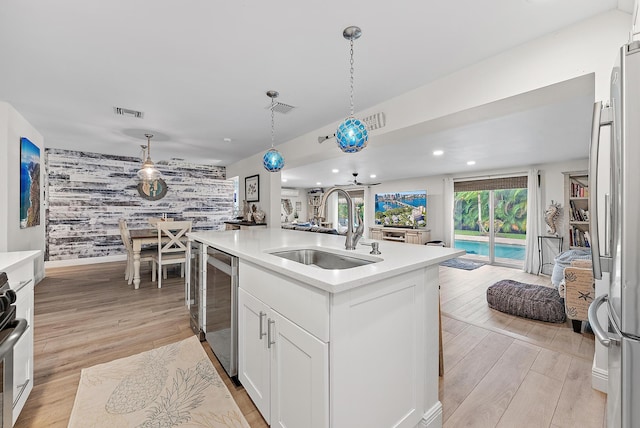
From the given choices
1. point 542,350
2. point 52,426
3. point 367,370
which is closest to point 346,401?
point 367,370

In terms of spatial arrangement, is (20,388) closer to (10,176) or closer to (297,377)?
(297,377)

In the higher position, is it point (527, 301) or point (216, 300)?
point (216, 300)

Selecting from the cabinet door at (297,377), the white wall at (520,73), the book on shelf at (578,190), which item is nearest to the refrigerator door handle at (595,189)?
the white wall at (520,73)

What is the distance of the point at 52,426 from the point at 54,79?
268cm

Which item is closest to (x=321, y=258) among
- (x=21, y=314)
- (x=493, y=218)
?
(x=21, y=314)

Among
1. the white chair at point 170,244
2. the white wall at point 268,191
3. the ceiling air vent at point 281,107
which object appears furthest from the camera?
the white wall at point 268,191

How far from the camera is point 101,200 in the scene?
554 cm

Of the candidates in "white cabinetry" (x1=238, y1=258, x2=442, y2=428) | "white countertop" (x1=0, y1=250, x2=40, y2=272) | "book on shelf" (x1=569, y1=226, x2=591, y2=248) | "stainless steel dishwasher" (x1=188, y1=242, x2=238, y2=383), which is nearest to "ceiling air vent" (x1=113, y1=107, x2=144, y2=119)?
"stainless steel dishwasher" (x1=188, y1=242, x2=238, y2=383)

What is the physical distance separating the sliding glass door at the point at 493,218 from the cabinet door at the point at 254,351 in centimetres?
640

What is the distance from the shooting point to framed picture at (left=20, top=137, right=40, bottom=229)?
3189mm

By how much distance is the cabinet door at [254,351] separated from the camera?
139cm

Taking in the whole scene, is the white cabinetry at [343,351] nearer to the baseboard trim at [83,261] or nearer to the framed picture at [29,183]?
the framed picture at [29,183]

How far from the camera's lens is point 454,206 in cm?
701

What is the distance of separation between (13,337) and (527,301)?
405cm
